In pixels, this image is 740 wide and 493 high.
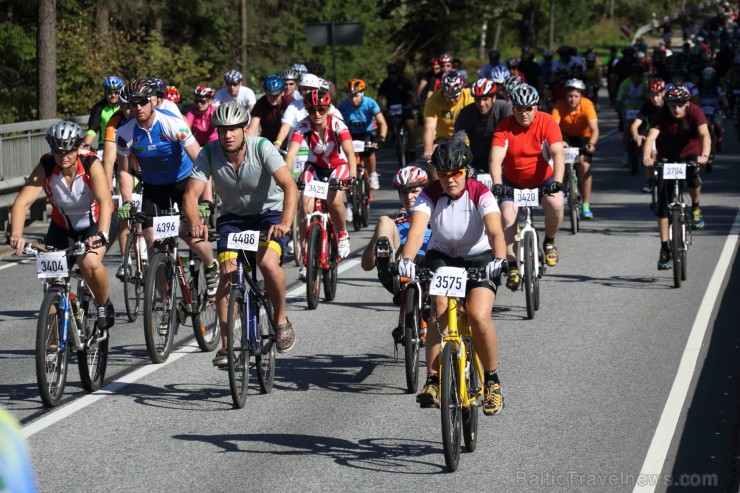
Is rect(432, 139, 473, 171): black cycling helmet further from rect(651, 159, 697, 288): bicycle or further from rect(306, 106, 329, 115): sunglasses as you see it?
rect(651, 159, 697, 288): bicycle

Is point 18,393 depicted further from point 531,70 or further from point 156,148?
point 531,70

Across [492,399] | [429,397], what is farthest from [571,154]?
[429,397]

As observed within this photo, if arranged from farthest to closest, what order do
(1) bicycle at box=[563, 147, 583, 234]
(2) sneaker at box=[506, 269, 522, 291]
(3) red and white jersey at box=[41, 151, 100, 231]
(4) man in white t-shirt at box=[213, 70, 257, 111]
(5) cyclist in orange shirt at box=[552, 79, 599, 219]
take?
(4) man in white t-shirt at box=[213, 70, 257, 111], (5) cyclist in orange shirt at box=[552, 79, 599, 219], (1) bicycle at box=[563, 147, 583, 234], (3) red and white jersey at box=[41, 151, 100, 231], (2) sneaker at box=[506, 269, 522, 291]

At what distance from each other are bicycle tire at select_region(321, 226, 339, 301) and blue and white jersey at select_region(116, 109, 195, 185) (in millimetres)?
1963

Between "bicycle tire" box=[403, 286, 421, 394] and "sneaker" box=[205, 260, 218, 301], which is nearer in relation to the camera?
"bicycle tire" box=[403, 286, 421, 394]

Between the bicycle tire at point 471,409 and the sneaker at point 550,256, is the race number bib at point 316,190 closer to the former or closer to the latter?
the sneaker at point 550,256

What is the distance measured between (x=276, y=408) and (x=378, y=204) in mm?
12174

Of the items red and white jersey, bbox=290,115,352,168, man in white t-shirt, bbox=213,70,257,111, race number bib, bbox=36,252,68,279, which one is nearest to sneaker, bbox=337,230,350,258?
red and white jersey, bbox=290,115,352,168

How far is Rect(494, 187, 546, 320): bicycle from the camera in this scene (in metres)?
11.6

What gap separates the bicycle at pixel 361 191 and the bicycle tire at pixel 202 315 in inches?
258

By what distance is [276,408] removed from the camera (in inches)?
342

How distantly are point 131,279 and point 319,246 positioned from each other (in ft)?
5.46

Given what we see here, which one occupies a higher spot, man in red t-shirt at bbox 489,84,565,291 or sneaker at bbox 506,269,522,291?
man in red t-shirt at bbox 489,84,565,291

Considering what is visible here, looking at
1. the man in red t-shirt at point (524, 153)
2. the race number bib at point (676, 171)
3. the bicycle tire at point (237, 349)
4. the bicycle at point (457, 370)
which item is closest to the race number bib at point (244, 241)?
the bicycle tire at point (237, 349)
